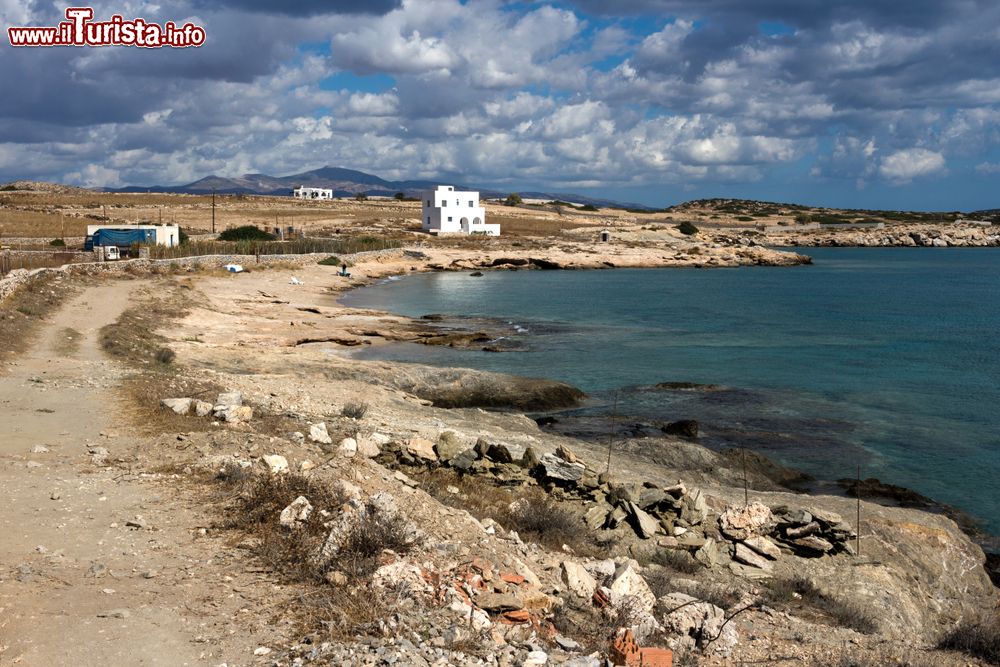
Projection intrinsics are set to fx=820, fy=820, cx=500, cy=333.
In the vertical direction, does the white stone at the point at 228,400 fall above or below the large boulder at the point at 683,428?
above

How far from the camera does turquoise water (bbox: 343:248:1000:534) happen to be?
20.8m

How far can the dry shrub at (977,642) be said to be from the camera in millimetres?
8680

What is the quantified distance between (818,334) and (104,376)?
115 feet

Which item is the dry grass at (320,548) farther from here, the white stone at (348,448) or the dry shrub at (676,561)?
the dry shrub at (676,561)

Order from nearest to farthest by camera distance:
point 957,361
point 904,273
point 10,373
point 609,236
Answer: point 10,373
point 957,361
point 904,273
point 609,236

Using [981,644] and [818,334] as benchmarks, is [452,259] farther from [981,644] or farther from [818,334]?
[981,644]

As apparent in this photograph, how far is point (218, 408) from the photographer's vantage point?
46.2 ft

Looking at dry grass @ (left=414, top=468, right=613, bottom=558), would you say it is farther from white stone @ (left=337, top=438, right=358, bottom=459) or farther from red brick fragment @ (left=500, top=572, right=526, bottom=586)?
red brick fragment @ (left=500, top=572, right=526, bottom=586)

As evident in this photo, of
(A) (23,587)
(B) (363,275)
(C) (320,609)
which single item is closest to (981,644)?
(C) (320,609)

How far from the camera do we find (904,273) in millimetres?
89812

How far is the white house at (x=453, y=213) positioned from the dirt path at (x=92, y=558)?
91.6 m

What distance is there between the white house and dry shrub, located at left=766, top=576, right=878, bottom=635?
3740 inches

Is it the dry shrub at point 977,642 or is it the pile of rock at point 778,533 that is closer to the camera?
the dry shrub at point 977,642

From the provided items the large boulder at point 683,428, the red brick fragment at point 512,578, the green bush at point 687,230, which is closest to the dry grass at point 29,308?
the large boulder at point 683,428
